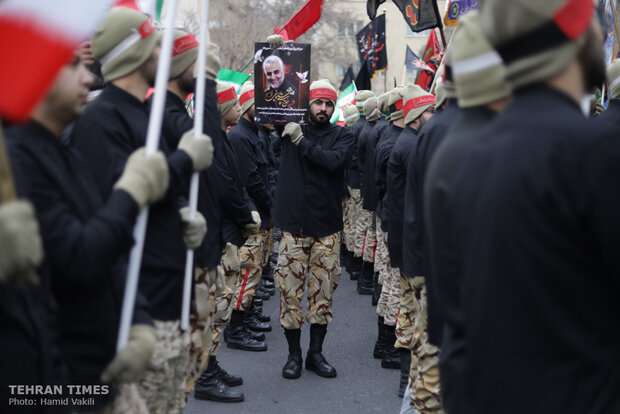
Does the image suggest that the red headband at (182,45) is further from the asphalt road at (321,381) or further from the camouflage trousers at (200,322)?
Result: the asphalt road at (321,381)

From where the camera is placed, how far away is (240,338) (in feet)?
23.8

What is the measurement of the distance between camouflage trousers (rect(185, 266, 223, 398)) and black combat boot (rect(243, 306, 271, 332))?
3385mm

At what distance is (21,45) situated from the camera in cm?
196

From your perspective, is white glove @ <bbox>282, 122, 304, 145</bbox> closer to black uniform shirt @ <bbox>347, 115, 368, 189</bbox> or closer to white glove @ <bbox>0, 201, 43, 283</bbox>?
white glove @ <bbox>0, 201, 43, 283</bbox>

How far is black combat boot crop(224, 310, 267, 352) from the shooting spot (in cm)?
714

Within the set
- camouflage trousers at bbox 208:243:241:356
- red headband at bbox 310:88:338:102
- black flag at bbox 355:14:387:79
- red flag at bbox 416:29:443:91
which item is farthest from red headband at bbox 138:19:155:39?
black flag at bbox 355:14:387:79

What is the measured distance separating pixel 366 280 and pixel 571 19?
8.28 metres

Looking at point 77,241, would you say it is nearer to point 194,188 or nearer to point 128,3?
point 194,188

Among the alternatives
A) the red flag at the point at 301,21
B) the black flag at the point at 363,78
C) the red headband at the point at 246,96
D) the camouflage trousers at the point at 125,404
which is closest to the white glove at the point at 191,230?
the camouflage trousers at the point at 125,404

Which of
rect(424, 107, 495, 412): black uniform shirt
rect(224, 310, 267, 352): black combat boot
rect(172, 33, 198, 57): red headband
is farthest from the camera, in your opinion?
rect(224, 310, 267, 352): black combat boot

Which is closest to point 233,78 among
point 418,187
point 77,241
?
point 418,187

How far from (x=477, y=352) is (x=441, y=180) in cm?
71

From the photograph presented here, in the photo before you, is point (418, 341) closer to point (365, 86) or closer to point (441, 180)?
point (441, 180)

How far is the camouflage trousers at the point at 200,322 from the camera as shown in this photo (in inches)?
153
